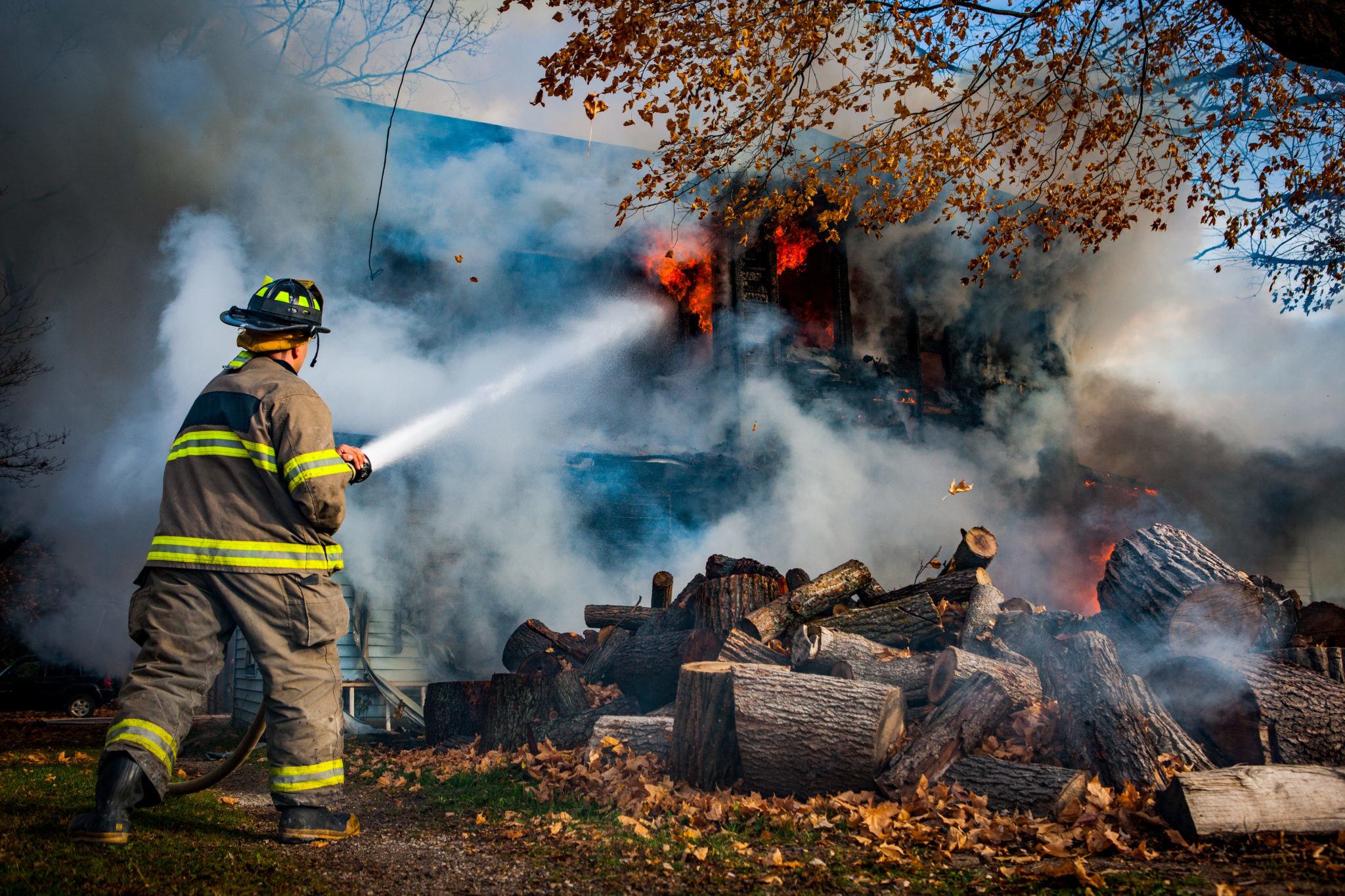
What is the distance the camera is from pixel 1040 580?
47.1 ft

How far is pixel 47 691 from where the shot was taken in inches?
480

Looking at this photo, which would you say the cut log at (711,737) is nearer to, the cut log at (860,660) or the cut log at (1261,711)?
the cut log at (860,660)

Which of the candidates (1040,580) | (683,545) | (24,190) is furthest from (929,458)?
(24,190)

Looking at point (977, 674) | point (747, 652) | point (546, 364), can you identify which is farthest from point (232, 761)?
point (546, 364)

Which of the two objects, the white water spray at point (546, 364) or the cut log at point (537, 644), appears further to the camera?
the white water spray at point (546, 364)

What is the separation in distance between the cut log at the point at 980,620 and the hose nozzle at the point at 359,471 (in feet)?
13.1

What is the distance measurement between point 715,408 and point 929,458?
4.17 metres

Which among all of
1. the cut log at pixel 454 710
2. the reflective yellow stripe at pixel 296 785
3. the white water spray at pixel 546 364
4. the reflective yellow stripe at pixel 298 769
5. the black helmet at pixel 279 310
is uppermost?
the white water spray at pixel 546 364

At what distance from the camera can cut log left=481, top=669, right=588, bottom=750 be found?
6.03 m

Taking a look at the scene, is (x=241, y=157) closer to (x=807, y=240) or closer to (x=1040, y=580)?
(x=807, y=240)

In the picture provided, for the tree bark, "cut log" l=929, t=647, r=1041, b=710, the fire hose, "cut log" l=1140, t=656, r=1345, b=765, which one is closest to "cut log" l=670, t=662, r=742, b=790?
"cut log" l=929, t=647, r=1041, b=710

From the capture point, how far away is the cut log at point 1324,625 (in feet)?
17.6

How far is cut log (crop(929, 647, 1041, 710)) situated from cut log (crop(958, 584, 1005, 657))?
475 mm

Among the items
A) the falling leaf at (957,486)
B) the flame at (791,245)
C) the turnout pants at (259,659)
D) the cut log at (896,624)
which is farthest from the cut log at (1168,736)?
the flame at (791,245)
